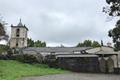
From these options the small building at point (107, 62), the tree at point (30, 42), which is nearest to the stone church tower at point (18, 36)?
the tree at point (30, 42)

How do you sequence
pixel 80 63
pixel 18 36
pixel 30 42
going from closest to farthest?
1. pixel 80 63
2. pixel 18 36
3. pixel 30 42

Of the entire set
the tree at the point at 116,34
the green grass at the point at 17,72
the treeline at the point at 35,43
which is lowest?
the green grass at the point at 17,72

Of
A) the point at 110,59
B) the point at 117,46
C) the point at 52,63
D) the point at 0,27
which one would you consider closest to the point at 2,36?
the point at 0,27

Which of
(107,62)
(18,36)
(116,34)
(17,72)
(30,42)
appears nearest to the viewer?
(17,72)

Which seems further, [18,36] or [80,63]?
[18,36]

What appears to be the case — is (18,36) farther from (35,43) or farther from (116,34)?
(116,34)

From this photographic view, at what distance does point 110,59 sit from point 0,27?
59.2 ft

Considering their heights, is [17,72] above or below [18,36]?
below

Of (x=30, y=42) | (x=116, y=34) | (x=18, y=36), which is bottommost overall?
(x=116, y=34)

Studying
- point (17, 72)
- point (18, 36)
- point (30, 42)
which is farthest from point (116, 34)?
point (30, 42)

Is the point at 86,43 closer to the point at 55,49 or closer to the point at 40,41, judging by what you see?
the point at 40,41

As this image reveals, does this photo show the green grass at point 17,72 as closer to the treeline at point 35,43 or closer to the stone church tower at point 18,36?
the stone church tower at point 18,36

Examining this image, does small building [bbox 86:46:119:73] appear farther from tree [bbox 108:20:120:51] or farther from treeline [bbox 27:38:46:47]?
treeline [bbox 27:38:46:47]

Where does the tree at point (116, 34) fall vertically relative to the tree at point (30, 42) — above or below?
below
